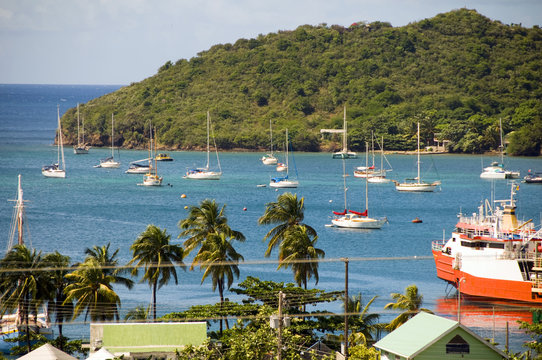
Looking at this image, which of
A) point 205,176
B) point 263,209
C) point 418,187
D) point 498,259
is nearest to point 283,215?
point 498,259

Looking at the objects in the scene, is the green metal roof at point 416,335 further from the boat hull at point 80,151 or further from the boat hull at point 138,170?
the boat hull at point 80,151

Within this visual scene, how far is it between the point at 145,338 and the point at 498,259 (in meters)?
31.5

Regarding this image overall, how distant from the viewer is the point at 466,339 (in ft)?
116

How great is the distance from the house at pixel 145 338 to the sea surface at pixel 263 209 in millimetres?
2118

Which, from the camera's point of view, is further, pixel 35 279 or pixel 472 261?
pixel 472 261

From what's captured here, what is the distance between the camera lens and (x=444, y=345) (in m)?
35.2

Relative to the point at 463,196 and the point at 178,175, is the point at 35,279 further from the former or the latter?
the point at 178,175

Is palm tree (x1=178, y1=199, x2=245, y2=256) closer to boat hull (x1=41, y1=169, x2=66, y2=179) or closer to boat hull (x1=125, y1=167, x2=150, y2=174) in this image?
boat hull (x1=41, y1=169, x2=66, y2=179)

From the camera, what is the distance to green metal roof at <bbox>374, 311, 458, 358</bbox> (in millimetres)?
35156

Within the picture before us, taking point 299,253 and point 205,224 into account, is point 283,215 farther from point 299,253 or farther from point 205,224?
point 205,224

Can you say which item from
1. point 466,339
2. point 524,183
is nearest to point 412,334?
point 466,339

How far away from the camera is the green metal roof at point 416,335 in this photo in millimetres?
35156

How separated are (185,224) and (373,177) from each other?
93.5 meters

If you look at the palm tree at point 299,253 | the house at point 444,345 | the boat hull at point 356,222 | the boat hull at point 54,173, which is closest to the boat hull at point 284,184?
the boat hull at point 356,222
